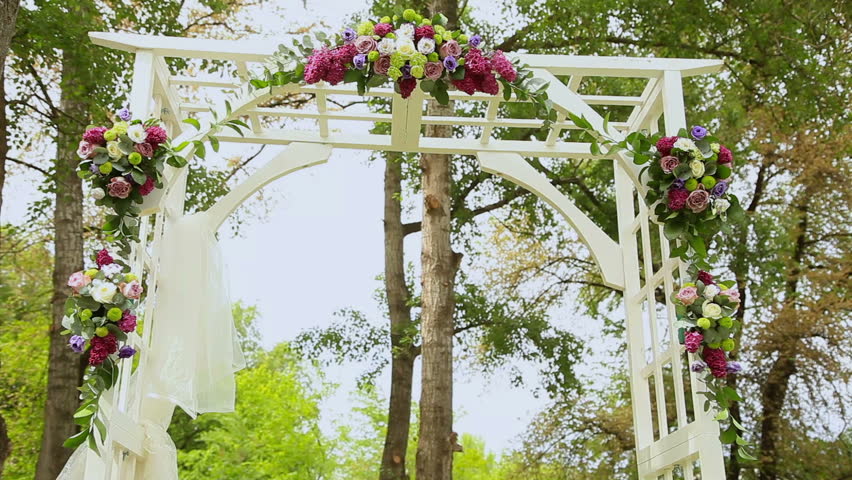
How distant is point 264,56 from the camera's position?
3.45 m

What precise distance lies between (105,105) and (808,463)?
22.4 ft

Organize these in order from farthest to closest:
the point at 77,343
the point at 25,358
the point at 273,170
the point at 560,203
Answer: the point at 25,358
the point at 560,203
the point at 273,170
the point at 77,343

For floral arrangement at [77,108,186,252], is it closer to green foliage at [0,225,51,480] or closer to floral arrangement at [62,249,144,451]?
floral arrangement at [62,249,144,451]

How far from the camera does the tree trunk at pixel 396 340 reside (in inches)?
310

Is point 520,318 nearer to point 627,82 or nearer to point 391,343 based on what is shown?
point 391,343

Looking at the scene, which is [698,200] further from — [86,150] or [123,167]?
[86,150]

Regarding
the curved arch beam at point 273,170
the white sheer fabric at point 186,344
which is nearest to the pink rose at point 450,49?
the curved arch beam at point 273,170

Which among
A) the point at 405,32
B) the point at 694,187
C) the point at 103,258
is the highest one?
the point at 405,32

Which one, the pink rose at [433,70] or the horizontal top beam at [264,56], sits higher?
the horizontal top beam at [264,56]

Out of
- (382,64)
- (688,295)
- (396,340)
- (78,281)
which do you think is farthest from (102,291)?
(396,340)

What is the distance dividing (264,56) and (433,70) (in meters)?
0.72

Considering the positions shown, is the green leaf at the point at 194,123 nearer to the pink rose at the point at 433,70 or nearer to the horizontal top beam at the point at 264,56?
the horizontal top beam at the point at 264,56

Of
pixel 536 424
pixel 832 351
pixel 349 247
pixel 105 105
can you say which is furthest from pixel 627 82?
pixel 349 247

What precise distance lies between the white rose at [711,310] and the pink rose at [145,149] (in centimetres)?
213
